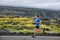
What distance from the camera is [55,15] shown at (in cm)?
816

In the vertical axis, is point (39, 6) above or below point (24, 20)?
above

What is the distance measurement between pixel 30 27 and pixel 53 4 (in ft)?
4.77

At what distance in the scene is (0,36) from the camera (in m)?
7.23

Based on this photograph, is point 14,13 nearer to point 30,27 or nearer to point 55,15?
point 30,27

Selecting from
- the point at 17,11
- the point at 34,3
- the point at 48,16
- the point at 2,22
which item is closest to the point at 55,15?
the point at 48,16

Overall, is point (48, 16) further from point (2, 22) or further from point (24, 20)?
point (2, 22)

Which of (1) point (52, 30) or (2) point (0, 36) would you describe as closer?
(2) point (0, 36)

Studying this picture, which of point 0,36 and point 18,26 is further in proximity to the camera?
A: point 18,26

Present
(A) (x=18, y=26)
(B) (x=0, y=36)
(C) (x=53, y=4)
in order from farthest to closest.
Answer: (C) (x=53, y=4) < (A) (x=18, y=26) < (B) (x=0, y=36)

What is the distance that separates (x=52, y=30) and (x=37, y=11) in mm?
986

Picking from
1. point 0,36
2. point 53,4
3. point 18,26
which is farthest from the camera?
point 53,4

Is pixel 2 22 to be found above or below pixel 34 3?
below

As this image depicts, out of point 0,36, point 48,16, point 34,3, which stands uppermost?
point 34,3

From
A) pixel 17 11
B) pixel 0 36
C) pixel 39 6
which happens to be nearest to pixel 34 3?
pixel 39 6
